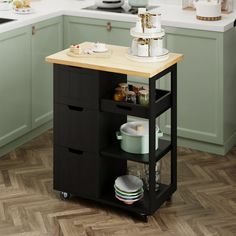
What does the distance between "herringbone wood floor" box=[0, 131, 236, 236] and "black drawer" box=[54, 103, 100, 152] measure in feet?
1.28

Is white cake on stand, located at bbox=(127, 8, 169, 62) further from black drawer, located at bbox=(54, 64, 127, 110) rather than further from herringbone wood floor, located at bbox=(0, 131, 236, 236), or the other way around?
herringbone wood floor, located at bbox=(0, 131, 236, 236)

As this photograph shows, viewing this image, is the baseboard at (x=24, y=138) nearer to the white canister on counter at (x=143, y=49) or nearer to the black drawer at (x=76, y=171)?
the black drawer at (x=76, y=171)

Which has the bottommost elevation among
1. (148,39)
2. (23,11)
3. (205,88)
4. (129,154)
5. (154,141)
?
(129,154)

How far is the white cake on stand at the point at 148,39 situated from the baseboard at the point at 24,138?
1.40 m

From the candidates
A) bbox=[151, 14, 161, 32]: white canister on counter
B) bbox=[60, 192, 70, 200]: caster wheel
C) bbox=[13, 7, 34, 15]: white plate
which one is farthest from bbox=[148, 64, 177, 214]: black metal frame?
bbox=[13, 7, 34, 15]: white plate

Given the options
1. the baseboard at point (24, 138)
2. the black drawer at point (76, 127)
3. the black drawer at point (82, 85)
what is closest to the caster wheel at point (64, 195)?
the black drawer at point (76, 127)

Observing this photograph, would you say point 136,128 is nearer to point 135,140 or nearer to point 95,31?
point 135,140

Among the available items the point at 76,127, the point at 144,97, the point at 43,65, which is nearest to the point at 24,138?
the point at 43,65

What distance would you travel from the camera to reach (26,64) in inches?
189

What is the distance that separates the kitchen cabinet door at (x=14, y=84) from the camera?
4590 millimetres

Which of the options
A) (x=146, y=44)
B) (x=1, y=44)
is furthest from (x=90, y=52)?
(x=1, y=44)

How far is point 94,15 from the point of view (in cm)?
500

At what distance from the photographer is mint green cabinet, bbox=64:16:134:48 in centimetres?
494

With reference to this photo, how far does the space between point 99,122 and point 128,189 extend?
16.4 inches
